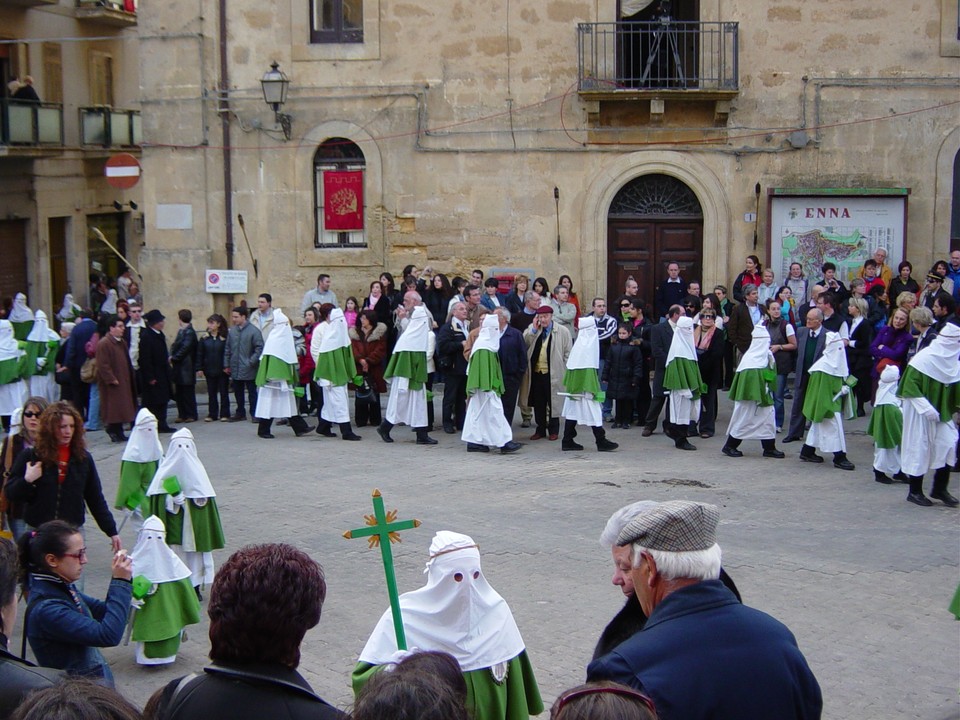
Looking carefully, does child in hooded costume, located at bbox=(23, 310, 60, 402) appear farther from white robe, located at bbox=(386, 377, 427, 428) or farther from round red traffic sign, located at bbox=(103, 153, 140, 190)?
white robe, located at bbox=(386, 377, 427, 428)

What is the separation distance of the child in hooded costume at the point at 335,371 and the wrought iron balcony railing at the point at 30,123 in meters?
14.4

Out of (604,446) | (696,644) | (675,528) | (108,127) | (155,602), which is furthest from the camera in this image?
(108,127)

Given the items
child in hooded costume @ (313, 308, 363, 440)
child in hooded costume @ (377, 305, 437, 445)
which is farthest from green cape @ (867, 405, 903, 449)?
child in hooded costume @ (313, 308, 363, 440)

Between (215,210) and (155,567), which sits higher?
(215,210)

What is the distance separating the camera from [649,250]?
2027 centimetres

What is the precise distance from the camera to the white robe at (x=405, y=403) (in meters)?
15.3

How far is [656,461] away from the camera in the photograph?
1418cm

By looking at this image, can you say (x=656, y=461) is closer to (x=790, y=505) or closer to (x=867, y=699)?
(x=790, y=505)

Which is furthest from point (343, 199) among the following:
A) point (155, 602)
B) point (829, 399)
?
point (155, 602)

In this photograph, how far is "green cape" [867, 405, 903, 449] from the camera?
41.5 ft

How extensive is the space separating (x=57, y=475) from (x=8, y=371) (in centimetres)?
895

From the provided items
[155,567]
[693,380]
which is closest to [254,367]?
[693,380]

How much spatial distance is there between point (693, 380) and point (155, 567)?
8.48m

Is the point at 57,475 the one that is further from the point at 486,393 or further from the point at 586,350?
Answer: the point at 586,350
